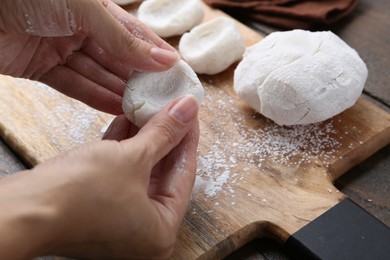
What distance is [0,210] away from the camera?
74cm

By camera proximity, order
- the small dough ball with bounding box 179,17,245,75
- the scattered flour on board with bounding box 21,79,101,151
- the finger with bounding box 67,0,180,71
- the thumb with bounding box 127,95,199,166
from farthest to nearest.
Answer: the small dough ball with bounding box 179,17,245,75, the scattered flour on board with bounding box 21,79,101,151, the finger with bounding box 67,0,180,71, the thumb with bounding box 127,95,199,166

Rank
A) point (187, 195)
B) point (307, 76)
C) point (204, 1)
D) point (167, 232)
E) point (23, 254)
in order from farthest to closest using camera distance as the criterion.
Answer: point (204, 1) < point (307, 76) < point (187, 195) < point (167, 232) < point (23, 254)

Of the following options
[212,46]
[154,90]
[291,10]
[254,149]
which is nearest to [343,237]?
[254,149]

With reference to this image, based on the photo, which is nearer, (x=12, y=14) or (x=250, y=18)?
(x=12, y=14)

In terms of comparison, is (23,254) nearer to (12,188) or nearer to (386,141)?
(12,188)

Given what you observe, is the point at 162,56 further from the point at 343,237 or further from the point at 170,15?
the point at 170,15

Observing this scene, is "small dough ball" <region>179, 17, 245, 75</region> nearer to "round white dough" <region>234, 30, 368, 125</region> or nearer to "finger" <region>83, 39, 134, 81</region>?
"round white dough" <region>234, 30, 368, 125</region>

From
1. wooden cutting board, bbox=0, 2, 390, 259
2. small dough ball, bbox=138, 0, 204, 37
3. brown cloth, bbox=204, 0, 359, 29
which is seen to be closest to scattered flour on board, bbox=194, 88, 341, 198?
wooden cutting board, bbox=0, 2, 390, 259

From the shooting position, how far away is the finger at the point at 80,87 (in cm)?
132

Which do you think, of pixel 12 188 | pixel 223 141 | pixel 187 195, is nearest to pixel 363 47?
pixel 223 141

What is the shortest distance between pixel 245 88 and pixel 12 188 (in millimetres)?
756

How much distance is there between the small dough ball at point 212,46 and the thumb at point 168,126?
0.52 m

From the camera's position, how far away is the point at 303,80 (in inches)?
50.9

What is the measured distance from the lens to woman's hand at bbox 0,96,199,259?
75 cm
